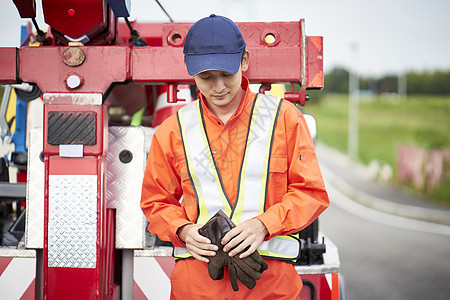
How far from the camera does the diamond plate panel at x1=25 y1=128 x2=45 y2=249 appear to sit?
2.55m

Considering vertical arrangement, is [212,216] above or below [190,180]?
below

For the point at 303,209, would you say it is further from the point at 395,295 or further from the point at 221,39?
the point at 395,295

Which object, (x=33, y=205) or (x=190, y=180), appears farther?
(x=33, y=205)

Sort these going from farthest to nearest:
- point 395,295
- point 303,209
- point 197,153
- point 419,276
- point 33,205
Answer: point 419,276 < point 395,295 < point 33,205 < point 197,153 < point 303,209

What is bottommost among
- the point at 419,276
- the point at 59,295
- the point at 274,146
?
the point at 419,276

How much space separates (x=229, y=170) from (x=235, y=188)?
0.08 metres

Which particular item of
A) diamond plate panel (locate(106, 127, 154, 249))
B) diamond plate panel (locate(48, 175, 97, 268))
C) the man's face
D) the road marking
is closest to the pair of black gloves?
the man's face

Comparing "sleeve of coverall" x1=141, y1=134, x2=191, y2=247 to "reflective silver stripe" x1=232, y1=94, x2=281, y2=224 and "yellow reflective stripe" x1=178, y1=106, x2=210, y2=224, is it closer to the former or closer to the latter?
"yellow reflective stripe" x1=178, y1=106, x2=210, y2=224

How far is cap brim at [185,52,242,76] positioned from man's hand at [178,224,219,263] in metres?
0.62

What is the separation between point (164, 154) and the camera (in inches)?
81.3

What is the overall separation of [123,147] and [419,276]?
5.44 meters

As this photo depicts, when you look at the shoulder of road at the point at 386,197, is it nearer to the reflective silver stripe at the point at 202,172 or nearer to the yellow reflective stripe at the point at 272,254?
the yellow reflective stripe at the point at 272,254

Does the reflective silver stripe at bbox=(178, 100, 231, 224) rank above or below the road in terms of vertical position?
above

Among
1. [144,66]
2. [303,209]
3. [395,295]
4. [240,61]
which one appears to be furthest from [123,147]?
[395,295]
